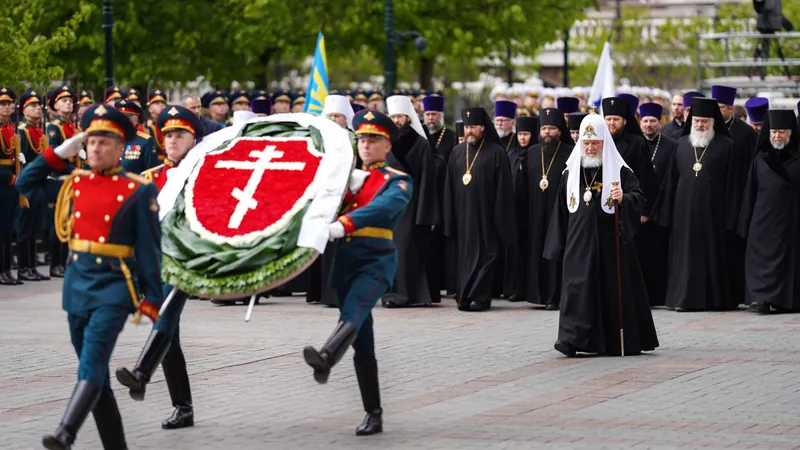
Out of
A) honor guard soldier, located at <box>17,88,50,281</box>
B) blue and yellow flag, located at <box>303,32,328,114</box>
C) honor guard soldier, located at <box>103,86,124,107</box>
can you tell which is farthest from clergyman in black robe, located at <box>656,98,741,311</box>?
honor guard soldier, located at <box>17,88,50,281</box>

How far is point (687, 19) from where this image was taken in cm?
Answer: 6688

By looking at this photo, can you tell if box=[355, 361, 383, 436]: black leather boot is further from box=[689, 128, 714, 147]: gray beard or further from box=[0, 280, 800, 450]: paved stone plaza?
box=[689, 128, 714, 147]: gray beard

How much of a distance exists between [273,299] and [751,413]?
977 centimetres

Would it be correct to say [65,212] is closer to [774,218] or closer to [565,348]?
[565,348]

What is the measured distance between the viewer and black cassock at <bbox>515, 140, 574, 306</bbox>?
755 inches

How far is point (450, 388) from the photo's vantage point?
488 inches

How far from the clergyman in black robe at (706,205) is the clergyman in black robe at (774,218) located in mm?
337

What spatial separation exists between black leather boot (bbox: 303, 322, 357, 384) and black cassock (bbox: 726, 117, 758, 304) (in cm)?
941

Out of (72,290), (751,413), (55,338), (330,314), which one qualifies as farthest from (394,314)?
(72,290)

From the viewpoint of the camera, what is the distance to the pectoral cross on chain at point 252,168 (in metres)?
10.3

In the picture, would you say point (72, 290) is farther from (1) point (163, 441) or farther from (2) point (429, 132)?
(2) point (429, 132)

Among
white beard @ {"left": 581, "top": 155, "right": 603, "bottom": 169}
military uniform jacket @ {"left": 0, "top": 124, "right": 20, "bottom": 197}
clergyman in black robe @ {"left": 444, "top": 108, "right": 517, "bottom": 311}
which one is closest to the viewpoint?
white beard @ {"left": 581, "top": 155, "right": 603, "bottom": 169}

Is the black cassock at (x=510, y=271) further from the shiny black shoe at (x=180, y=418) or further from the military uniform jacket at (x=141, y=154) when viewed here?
the shiny black shoe at (x=180, y=418)

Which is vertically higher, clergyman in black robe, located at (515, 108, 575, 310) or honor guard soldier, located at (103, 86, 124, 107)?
honor guard soldier, located at (103, 86, 124, 107)
